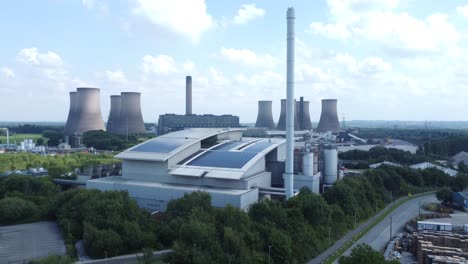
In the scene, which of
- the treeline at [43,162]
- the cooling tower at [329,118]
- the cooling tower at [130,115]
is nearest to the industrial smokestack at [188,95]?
the cooling tower at [130,115]

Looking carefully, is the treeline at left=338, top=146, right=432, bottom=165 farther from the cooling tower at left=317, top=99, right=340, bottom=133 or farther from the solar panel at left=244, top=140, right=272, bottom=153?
the solar panel at left=244, top=140, right=272, bottom=153

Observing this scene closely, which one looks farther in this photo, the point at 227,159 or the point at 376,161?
the point at 376,161

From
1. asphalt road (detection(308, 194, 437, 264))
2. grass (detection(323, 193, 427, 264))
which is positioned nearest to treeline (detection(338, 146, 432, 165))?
asphalt road (detection(308, 194, 437, 264))

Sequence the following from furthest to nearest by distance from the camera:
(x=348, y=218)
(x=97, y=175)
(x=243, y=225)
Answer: (x=97, y=175) → (x=348, y=218) → (x=243, y=225)

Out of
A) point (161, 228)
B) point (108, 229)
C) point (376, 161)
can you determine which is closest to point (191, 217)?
point (161, 228)

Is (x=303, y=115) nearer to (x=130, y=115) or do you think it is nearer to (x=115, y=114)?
(x=130, y=115)

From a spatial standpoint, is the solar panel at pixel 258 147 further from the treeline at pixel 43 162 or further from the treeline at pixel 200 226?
the treeline at pixel 43 162

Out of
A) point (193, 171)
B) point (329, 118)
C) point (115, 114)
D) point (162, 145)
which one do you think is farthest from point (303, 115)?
point (193, 171)

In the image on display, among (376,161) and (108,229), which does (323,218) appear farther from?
(376,161)
